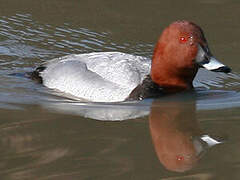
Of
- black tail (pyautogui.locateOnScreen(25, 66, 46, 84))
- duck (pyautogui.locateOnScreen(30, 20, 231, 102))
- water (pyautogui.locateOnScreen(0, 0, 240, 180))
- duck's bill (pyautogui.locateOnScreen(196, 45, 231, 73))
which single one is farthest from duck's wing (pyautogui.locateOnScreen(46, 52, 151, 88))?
duck's bill (pyautogui.locateOnScreen(196, 45, 231, 73))

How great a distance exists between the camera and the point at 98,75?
23.6 ft

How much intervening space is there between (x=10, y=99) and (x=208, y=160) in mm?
2623

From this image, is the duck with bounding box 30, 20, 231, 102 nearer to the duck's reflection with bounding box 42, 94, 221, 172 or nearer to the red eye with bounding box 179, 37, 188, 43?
the red eye with bounding box 179, 37, 188, 43

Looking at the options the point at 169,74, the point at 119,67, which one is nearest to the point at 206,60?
the point at 169,74

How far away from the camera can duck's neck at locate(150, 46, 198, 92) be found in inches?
283

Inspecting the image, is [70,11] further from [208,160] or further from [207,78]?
[208,160]

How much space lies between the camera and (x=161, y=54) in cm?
721

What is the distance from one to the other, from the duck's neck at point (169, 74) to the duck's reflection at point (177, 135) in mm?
355

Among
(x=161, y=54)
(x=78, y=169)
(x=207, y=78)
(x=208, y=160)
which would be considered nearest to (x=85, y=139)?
(x=78, y=169)

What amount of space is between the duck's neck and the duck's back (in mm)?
150

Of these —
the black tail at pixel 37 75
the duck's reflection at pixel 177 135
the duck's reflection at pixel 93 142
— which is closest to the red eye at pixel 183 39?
the duck's reflection at pixel 177 135

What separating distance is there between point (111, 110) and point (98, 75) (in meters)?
0.87

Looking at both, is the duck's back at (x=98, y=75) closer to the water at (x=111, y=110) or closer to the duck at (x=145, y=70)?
the duck at (x=145, y=70)

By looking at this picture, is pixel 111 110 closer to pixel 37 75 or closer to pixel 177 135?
pixel 177 135
